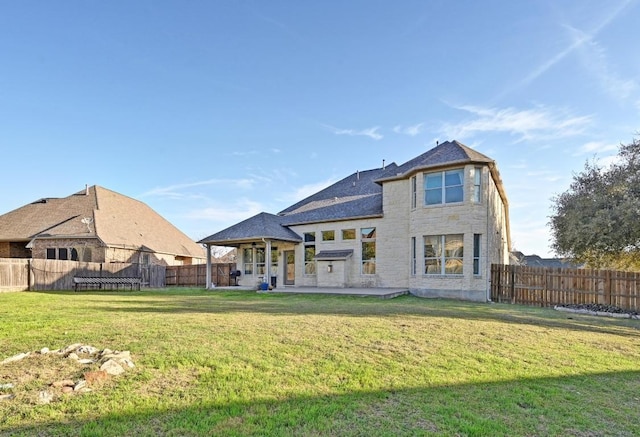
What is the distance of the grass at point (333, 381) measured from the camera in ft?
11.2

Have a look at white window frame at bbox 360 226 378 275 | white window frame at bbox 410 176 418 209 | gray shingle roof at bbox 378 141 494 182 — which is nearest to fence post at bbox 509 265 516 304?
gray shingle roof at bbox 378 141 494 182

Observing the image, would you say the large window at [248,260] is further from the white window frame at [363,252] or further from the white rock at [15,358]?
the white rock at [15,358]

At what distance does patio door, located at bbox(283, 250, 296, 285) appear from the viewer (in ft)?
71.2

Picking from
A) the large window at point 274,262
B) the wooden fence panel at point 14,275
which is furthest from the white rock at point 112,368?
the wooden fence panel at point 14,275

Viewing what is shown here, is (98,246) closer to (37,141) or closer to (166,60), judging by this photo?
(37,141)

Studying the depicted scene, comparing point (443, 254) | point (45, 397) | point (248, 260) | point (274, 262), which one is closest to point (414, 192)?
point (443, 254)

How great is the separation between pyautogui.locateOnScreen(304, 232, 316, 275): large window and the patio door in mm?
872

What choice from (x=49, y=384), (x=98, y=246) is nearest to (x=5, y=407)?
(x=49, y=384)

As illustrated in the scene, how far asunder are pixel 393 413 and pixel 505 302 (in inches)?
539

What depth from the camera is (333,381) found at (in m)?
4.54

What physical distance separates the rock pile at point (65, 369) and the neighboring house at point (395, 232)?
1354 cm

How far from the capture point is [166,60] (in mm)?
16297

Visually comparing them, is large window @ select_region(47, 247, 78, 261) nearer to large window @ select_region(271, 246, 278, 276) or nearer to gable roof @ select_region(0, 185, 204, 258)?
gable roof @ select_region(0, 185, 204, 258)

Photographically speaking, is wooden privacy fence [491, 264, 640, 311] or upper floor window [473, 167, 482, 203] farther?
upper floor window [473, 167, 482, 203]
